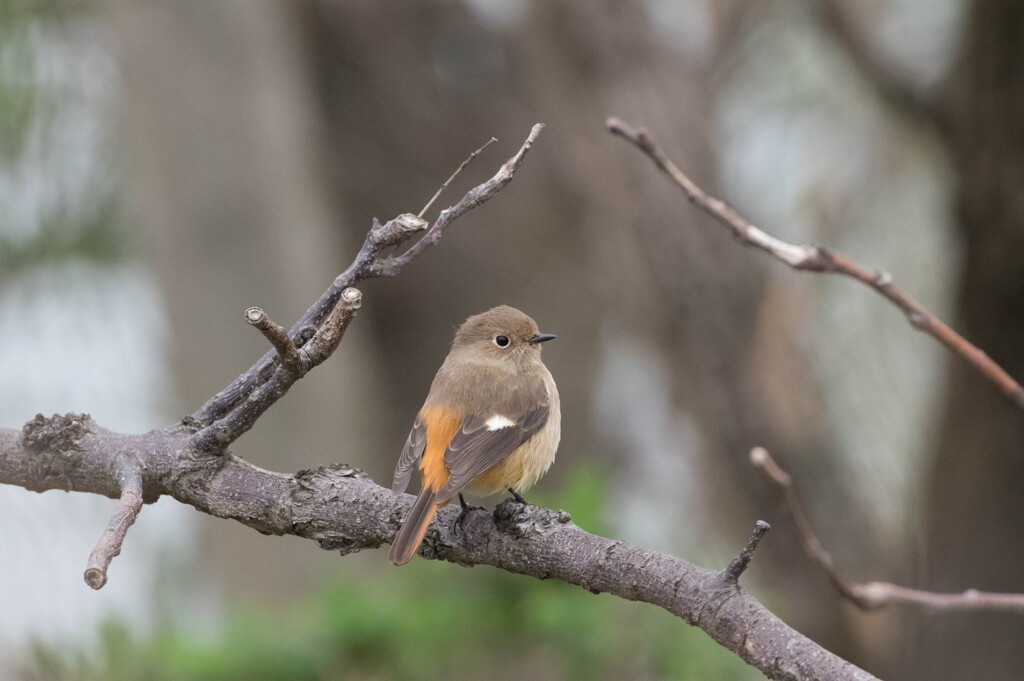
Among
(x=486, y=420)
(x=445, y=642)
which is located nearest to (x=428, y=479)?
Answer: (x=486, y=420)

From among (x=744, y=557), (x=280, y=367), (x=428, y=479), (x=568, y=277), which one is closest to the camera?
(x=744, y=557)

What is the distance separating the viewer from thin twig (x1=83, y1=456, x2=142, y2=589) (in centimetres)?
144

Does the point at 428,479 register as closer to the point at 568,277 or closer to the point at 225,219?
the point at 225,219

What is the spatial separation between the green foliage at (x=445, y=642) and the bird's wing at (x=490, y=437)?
688mm

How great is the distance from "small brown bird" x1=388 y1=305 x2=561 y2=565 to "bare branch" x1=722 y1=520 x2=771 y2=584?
2.59ft

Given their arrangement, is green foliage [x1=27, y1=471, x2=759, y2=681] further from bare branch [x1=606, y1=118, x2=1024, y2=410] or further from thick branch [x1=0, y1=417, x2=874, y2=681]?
bare branch [x1=606, y1=118, x2=1024, y2=410]

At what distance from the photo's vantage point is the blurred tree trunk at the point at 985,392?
4.39 meters

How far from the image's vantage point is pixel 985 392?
461 cm

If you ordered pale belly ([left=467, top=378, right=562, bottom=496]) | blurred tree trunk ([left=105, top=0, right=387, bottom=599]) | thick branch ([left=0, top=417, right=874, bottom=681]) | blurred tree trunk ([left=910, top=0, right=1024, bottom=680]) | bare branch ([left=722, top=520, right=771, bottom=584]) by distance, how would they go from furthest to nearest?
blurred tree trunk ([left=105, top=0, right=387, bottom=599]) → blurred tree trunk ([left=910, top=0, right=1024, bottom=680]) → pale belly ([left=467, top=378, right=562, bottom=496]) → thick branch ([left=0, top=417, right=874, bottom=681]) → bare branch ([left=722, top=520, right=771, bottom=584])

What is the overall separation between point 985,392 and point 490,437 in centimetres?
280

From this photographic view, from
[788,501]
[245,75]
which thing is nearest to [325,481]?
[788,501]

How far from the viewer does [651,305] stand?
5.25 meters

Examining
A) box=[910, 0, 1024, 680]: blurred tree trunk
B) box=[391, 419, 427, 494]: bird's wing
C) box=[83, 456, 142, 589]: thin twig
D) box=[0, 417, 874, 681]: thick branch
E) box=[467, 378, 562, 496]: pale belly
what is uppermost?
box=[910, 0, 1024, 680]: blurred tree trunk

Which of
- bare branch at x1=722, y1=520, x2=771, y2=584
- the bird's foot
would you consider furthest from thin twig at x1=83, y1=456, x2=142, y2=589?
bare branch at x1=722, y1=520, x2=771, y2=584
